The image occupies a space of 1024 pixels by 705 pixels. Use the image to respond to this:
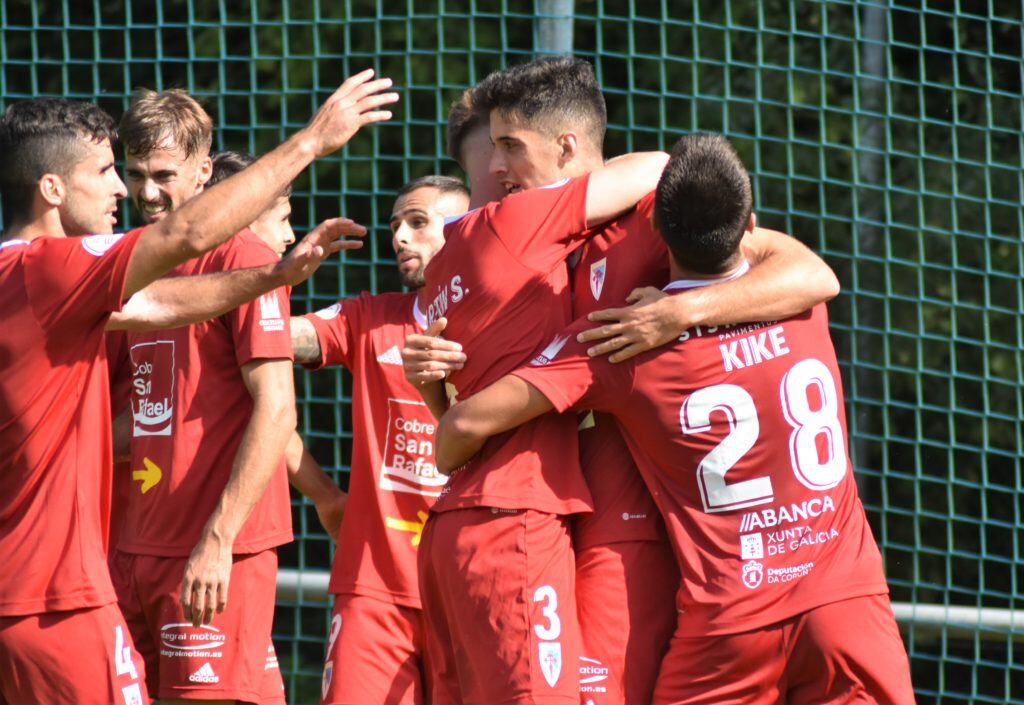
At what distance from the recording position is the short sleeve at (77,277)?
3.21 m

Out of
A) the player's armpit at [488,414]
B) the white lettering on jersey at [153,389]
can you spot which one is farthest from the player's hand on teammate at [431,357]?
the white lettering on jersey at [153,389]

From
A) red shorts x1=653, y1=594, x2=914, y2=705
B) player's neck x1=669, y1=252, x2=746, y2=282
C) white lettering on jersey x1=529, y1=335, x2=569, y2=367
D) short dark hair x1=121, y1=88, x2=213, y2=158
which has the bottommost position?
red shorts x1=653, y1=594, x2=914, y2=705

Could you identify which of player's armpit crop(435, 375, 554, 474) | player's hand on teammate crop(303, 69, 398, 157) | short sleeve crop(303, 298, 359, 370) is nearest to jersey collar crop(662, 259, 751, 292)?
player's armpit crop(435, 375, 554, 474)

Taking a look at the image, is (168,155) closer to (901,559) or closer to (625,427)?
(625,427)

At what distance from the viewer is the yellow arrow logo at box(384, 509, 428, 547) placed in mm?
4281

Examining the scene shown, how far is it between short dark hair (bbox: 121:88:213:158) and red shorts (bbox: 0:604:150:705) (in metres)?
1.57

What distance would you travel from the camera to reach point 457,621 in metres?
3.25

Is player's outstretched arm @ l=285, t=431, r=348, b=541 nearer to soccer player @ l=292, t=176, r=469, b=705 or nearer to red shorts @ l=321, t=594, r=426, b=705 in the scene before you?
soccer player @ l=292, t=176, r=469, b=705

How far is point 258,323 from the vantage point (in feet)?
13.4

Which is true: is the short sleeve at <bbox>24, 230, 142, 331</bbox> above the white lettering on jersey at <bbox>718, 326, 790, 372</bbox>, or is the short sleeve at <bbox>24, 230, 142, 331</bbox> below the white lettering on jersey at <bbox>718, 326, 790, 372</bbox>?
above

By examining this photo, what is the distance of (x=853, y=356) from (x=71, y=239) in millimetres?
3629

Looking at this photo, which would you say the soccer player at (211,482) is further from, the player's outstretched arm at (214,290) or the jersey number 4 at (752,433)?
the jersey number 4 at (752,433)

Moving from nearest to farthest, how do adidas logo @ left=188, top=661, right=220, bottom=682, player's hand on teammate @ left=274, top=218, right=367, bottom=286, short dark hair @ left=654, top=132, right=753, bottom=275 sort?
short dark hair @ left=654, top=132, right=753, bottom=275 < player's hand on teammate @ left=274, top=218, right=367, bottom=286 < adidas logo @ left=188, top=661, right=220, bottom=682

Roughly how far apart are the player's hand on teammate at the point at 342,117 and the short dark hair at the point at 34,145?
0.64 meters
